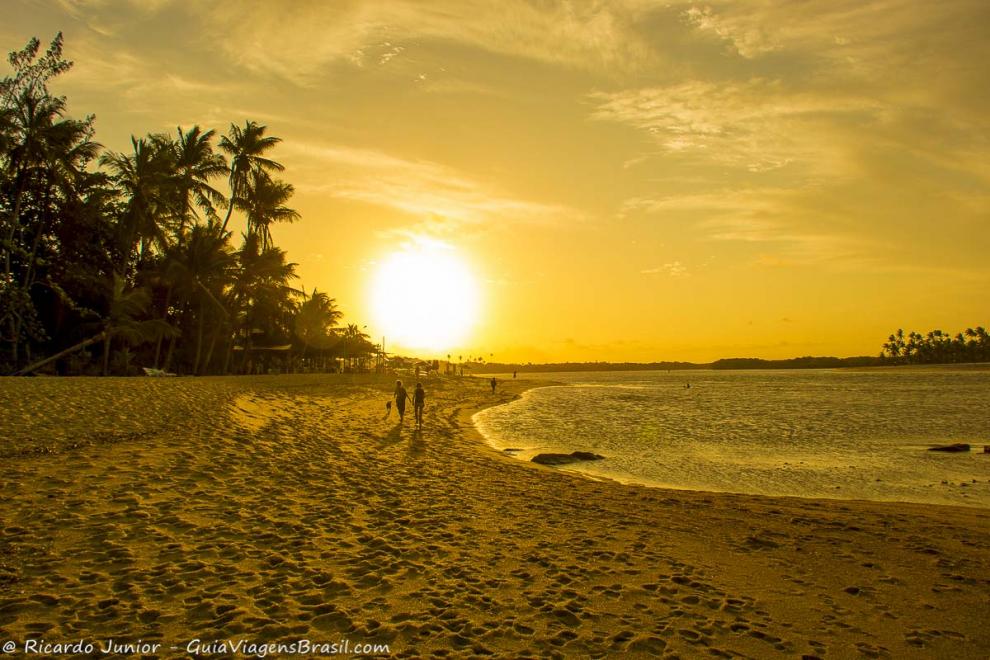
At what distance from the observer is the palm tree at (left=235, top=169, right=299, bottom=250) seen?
4059 centimetres

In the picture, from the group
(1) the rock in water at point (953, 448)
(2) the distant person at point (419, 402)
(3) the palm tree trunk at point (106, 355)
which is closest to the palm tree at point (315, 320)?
(3) the palm tree trunk at point (106, 355)

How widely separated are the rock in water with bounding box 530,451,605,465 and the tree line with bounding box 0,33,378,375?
26285 mm

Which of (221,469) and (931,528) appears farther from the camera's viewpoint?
(221,469)

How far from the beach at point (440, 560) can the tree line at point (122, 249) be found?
72.3 ft

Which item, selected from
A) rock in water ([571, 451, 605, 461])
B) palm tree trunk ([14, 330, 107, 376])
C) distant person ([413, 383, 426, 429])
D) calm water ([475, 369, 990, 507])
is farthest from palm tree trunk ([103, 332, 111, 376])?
rock in water ([571, 451, 605, 461])

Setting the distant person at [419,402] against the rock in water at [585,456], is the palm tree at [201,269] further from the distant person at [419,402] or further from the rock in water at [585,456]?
the rock in water at [585,456]

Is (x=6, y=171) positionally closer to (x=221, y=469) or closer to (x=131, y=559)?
(x=221, y=469)

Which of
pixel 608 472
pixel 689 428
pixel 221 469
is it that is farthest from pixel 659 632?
pixel 689 428

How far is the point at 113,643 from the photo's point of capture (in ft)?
13.4

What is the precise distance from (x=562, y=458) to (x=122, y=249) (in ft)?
111

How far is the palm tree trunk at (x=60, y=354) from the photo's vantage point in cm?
2549

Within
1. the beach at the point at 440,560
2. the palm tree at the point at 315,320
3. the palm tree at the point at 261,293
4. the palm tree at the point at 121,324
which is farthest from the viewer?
the palm tree at the point at 315,320

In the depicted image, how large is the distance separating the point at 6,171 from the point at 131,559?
32.8 m

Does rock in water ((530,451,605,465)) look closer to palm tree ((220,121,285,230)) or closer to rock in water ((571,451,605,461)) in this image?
rock in water ((571,451,605,461))
